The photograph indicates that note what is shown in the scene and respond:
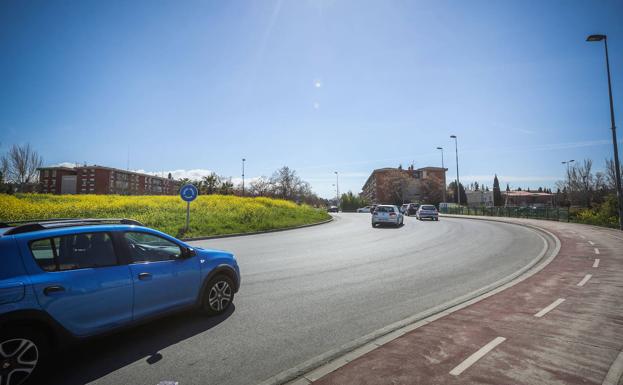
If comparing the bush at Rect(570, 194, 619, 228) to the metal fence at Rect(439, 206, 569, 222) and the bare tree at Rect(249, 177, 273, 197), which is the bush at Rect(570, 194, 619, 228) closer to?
the metal fence at Rect(439, 206, 569, 222)

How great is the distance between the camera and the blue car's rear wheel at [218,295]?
184 inches

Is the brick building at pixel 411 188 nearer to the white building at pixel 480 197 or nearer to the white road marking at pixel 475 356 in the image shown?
the white building at pixel 480 197

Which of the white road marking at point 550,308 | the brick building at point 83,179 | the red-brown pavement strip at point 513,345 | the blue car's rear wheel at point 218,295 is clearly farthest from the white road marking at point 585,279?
the brick building at point 83,179

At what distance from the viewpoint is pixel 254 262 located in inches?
359

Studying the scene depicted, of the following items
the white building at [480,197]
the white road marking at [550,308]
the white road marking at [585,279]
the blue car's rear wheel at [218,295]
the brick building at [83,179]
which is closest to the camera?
the blue car's rear wheel at [218,295]

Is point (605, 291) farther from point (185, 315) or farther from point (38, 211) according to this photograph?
point (38, 211)

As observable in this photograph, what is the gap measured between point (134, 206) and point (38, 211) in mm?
5733

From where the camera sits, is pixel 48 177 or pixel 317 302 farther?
pixel 48 177

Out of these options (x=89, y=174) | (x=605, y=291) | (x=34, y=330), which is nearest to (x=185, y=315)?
(x=34, y=330)

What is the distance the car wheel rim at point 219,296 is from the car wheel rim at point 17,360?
211 centimetres

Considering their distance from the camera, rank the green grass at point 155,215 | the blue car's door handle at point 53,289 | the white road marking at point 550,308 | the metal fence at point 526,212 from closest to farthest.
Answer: the blue car's door handle at point 53,289, the white road marking at point 550,308, the green grass at point 155,215, the metal fence at point 526,212

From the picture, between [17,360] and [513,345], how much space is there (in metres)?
5.45

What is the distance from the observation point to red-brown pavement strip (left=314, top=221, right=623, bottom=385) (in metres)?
3.14

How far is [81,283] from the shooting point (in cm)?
324
